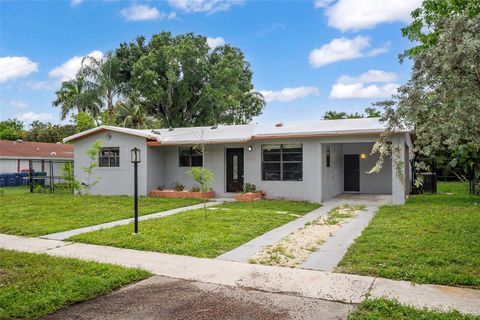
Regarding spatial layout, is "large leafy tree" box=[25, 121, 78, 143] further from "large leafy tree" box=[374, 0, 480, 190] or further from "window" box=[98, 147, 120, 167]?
"large leafy tree" box=[374, 0, 480, 190]

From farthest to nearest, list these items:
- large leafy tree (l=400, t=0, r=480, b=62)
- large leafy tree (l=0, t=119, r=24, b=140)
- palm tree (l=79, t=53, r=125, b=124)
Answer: large leafy tree (l=0, t=119, r=24, b=140) < palm tree (l=79, t=53, r=125, b=124) < large leafy tree (l=400, t=0, r=480, b=62)

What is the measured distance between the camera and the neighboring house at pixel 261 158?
14.4 m

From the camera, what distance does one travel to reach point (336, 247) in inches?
281

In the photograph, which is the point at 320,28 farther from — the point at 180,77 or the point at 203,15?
the point at 180,77

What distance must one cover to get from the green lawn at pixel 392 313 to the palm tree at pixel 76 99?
91.5 feet

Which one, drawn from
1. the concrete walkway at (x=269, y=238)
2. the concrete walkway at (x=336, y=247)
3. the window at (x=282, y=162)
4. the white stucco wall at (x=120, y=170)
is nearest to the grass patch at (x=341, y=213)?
the concrete walkway at (x=269, y=238)

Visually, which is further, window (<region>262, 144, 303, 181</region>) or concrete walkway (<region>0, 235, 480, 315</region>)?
window (<region>262, 144, 303, 181</region>)

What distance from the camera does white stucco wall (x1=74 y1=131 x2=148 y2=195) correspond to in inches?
653

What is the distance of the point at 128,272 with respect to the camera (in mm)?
5480

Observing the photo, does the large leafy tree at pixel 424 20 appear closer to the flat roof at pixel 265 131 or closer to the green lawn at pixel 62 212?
the flat roof at pixel 265 131

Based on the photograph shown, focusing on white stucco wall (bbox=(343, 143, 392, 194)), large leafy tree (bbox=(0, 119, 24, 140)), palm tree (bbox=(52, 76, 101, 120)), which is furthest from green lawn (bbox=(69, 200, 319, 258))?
large leafy tree (bbox=(0, 119, 24, 140))

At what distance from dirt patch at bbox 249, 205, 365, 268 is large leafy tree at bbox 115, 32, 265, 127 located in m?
19.9

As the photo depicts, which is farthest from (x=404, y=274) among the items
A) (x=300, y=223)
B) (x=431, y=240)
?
(x=300, y=223)

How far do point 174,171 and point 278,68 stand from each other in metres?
9.57
